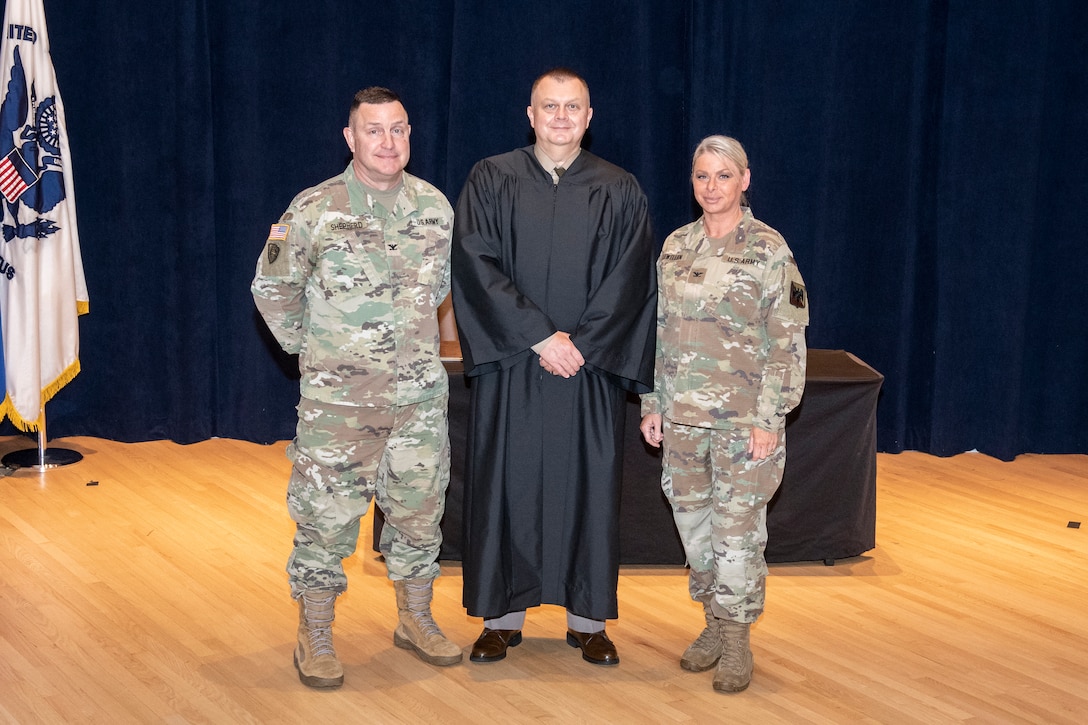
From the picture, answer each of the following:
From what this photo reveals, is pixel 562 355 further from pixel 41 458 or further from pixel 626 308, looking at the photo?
pixel 41 458

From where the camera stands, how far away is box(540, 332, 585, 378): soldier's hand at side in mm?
3213

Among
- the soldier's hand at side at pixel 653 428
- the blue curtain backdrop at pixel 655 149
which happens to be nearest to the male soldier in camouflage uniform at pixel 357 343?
the soldier's hand at side at pixel 653 428

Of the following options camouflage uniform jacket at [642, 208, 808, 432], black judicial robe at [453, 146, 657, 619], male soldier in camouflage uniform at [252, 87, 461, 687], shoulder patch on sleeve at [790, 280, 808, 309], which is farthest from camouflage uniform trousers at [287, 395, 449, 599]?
shoulder patch on sleeve at [790, 280, 808, 309]

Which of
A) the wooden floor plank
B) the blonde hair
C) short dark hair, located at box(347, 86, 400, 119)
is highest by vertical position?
short dark hair, located at box(347, 86, 400, 119)

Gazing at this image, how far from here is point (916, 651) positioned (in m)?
3.58

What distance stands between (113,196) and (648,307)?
374cm

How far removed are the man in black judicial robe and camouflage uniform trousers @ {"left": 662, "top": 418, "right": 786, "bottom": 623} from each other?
200 millimetres

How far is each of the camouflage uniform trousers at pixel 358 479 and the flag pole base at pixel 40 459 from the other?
2.75 m

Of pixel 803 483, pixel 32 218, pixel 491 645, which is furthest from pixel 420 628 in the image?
pixel 32 218

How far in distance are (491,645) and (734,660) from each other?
28.3 inches

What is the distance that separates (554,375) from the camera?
11.0 feet

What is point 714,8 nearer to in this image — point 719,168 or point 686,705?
A: point 719,168

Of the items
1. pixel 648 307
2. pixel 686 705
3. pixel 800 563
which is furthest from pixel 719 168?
pixel 800 563

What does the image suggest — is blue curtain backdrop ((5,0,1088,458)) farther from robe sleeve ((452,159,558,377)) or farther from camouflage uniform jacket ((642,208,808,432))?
camouflage uniform jacket ((642,208,808,432))
